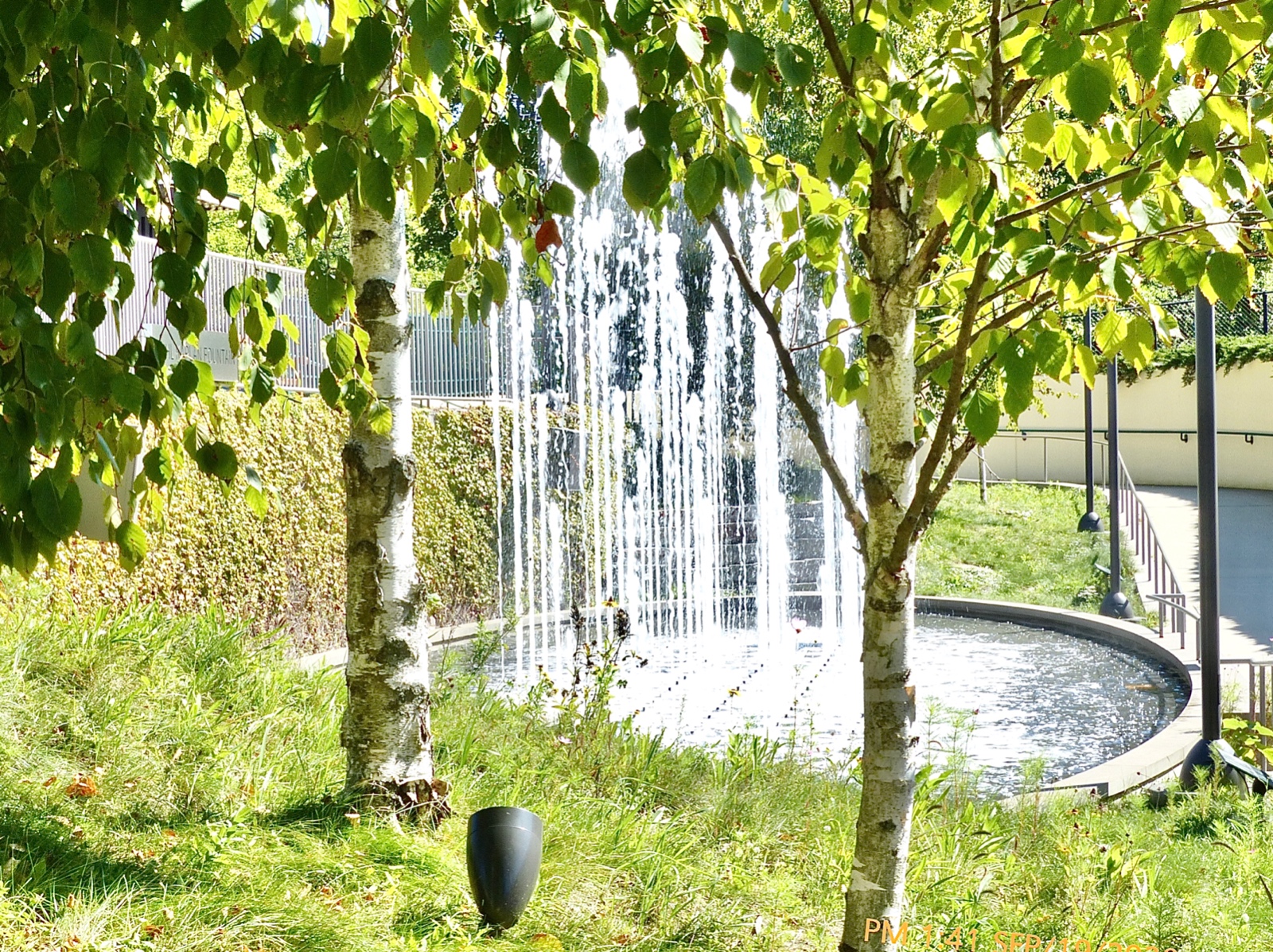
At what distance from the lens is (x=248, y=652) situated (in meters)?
6.33

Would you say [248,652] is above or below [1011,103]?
below

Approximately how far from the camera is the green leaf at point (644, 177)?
177cm

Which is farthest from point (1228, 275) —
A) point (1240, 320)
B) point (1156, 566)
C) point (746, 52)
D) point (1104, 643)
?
point (1240, 320)

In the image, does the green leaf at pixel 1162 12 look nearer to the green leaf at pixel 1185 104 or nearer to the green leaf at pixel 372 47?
the green leaf at pixel 1185 104

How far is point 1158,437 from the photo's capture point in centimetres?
2708

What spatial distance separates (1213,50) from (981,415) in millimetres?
756

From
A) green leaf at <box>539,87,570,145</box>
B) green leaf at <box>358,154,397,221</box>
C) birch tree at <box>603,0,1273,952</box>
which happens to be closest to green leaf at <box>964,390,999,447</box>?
birch tree at <box>603,0,1273,952</box>

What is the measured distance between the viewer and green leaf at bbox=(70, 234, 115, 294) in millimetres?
1981

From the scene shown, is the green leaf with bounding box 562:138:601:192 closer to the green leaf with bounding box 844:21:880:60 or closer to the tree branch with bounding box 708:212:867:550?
the green leaf with bounding box 844:21:880:60

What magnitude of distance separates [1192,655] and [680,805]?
6.93m

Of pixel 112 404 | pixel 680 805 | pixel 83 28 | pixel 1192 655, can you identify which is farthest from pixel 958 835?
pixel 1192 655

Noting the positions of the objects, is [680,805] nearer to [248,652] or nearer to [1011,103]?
[248,652]

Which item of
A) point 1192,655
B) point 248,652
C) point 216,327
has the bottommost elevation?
point 1192,655

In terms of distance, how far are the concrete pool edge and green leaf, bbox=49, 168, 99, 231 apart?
4661 mm
